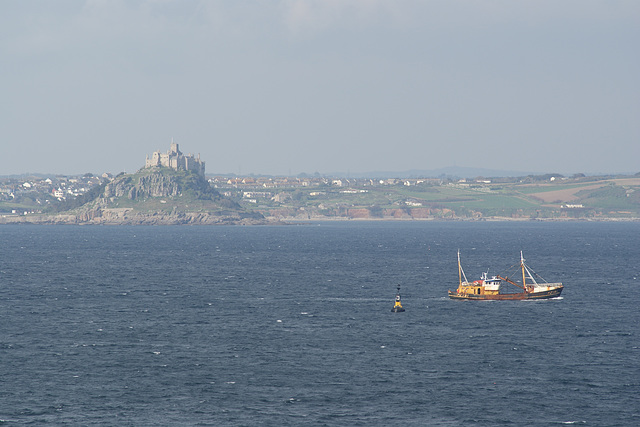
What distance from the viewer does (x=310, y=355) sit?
2960 inches

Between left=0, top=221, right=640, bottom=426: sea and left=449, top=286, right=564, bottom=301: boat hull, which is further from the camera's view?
left=449, top=286, right=564, bottom=301: boat hull

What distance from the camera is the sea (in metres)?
58.1

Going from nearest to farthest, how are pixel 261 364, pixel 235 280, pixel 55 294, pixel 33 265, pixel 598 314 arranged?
pixel 261 364
pixel 598 314
pixel 55 294
pixel 235 280
pixel 33 265

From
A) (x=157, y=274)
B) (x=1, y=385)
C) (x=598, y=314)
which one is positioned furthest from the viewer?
(x=157, y=274)

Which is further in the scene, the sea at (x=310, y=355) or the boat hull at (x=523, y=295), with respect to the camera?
the boat hull at (x=523, y=295)

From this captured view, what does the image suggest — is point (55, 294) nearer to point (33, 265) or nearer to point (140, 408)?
point (33, 265)

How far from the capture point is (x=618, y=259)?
617 ft

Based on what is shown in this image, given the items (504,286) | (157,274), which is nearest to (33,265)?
(157,274)

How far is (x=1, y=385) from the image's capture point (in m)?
63.8

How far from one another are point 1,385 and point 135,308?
40.1 m

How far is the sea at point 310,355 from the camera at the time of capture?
5812cm

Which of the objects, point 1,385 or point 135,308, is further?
point 135,308

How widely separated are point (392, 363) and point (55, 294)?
2636 inches

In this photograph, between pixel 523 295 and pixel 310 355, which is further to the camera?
pixel 523 295
